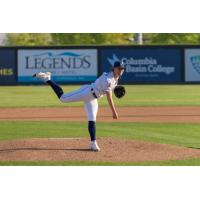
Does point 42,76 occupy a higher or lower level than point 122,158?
higher

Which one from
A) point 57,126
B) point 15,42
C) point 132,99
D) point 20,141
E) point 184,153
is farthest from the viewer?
point 15,42

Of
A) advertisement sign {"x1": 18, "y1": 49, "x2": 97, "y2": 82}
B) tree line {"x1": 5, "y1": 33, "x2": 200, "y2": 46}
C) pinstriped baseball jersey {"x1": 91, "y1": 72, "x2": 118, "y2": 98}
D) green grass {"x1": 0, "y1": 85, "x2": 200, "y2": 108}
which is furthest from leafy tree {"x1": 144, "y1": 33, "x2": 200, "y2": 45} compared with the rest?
pinstriped baseball jersey {"x1": 91, "y1": 72, "x2": 118, "y2": 98}

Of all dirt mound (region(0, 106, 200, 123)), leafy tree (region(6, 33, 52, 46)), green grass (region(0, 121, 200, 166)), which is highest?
leafy tree (region(6, 33, 52, 46))

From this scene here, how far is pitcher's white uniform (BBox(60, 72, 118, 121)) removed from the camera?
1082 centimetres

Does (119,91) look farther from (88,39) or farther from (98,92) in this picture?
(88,39)

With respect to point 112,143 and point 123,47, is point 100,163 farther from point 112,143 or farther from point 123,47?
point 123,47

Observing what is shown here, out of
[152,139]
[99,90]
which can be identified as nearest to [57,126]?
[152,139]

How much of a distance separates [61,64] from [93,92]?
2494 cm

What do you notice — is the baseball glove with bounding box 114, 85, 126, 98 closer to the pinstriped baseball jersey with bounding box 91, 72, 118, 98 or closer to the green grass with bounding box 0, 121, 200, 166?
the pinstriped baseball jersey with bounding box 91, 72, 118, 98

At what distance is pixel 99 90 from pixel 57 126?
5091 millimetres

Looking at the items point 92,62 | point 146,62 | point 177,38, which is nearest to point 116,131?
point 92,62

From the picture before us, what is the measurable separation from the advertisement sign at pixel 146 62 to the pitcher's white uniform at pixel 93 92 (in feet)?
80.1

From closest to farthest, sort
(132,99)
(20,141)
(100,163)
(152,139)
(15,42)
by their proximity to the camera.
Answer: (100,163)
(20,141)
(152,139)
(132,99)
(15,42)

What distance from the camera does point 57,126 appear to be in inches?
623
